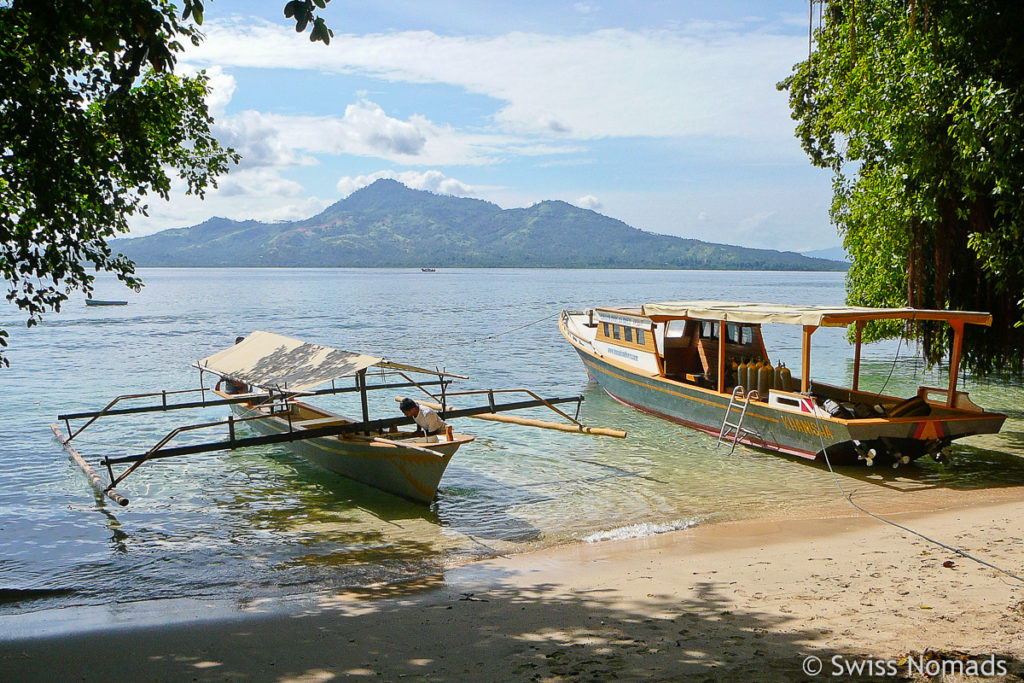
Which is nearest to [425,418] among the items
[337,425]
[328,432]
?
[328,432]

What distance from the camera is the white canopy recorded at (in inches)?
523

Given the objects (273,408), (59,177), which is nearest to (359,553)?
(59,177)

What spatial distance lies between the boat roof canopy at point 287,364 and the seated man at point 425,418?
595mm

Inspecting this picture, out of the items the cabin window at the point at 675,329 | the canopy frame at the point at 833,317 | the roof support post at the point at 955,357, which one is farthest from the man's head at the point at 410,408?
the roof support post at the point at 955,357

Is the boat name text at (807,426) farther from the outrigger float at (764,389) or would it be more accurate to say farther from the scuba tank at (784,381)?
the scuba tank at (784,381)

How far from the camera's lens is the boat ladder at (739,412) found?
52.9 ft

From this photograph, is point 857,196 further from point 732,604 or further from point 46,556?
point 46,556

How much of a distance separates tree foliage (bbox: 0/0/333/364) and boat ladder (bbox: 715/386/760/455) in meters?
11.4

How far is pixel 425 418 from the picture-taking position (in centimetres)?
1288

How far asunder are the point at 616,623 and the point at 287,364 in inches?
366

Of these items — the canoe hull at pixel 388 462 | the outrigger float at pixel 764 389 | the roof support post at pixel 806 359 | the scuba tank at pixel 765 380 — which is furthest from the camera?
the scuba tank at pixel 765 380

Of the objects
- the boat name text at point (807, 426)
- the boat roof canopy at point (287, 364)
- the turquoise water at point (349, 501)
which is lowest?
the turquoise water at point (349, 501)

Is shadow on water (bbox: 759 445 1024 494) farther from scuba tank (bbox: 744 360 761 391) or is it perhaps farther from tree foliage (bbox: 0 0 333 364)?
tree foliage (bbox: 0 0 333 364)

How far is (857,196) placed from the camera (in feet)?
60.7
